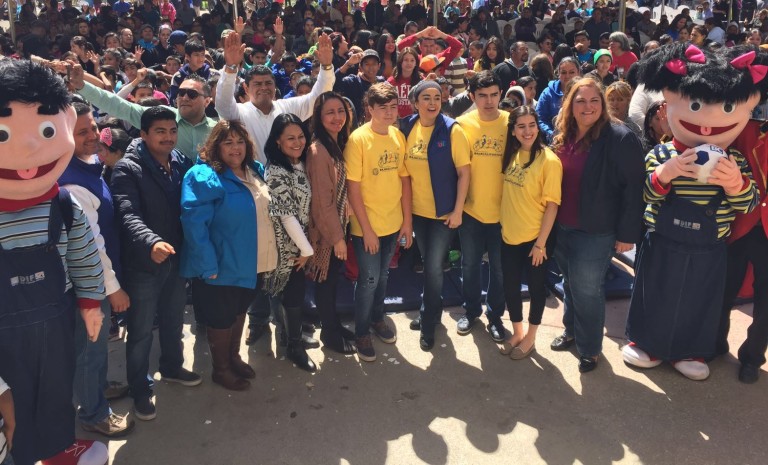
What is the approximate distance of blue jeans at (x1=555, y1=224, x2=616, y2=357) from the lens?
138 inches

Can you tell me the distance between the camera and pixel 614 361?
12.5 feet

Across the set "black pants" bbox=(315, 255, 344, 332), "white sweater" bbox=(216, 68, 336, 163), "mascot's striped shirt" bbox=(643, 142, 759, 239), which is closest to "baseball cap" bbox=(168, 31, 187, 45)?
"white sweater" bbox=(216, 68, 336, 163)

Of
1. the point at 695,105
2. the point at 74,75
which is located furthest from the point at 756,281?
the point at 74,75

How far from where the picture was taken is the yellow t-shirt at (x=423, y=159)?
3645mm

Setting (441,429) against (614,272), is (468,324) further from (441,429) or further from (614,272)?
(614,272)

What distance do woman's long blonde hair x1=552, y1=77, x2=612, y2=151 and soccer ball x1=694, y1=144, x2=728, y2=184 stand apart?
1.65 ft

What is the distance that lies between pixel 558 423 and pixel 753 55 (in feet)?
7.24

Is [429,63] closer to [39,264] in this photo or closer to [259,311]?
[259,311]

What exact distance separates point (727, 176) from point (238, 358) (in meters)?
2.93

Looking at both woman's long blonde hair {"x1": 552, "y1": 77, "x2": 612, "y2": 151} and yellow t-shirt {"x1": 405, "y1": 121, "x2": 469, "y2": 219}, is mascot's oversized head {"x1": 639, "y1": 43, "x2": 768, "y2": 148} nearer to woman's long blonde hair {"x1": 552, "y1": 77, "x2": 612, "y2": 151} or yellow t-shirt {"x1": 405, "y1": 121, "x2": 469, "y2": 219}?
woman's long blonde hair {"x1": 552, "y1": 77, "x2": 612, "y2": 151}

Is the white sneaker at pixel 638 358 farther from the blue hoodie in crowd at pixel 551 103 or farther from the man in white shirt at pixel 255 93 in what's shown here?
the man in white shirt at pixel 255 93

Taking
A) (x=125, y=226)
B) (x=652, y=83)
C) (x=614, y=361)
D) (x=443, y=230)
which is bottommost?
(x=614, y=361)

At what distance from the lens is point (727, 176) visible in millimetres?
3092

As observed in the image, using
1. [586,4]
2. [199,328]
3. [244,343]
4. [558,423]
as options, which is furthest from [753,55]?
[586,4]
